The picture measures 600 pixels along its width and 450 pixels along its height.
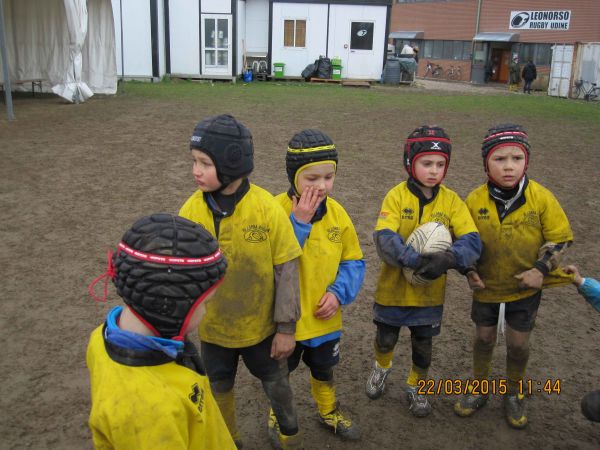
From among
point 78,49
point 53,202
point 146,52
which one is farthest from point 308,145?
point 146,52

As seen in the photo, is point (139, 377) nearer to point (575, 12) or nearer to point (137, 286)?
point (137, 286)

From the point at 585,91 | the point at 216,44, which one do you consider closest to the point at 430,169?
the point at 216,44

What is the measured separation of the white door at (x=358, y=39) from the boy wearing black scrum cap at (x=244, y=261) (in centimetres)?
2742

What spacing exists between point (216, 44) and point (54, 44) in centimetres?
919

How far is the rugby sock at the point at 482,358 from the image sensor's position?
143 inches

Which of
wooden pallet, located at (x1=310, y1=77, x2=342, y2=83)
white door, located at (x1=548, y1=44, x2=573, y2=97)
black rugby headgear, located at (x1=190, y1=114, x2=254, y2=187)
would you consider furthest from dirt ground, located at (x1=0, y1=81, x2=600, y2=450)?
white door, located at (x1=548, y1=44, x2=573, y2=97)

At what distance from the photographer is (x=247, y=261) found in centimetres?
267

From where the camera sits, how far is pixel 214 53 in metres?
25.9

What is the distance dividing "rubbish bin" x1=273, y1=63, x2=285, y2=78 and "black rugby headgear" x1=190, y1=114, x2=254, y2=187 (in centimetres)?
2696

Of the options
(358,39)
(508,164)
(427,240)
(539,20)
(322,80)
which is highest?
(539,20)

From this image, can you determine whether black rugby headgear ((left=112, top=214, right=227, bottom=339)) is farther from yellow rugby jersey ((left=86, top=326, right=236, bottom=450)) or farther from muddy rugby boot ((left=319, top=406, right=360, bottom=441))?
muddy rugby boot ((left=319, top=406, right=360, bottom=441))

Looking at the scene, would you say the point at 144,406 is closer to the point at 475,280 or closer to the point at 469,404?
the point at 475,280
